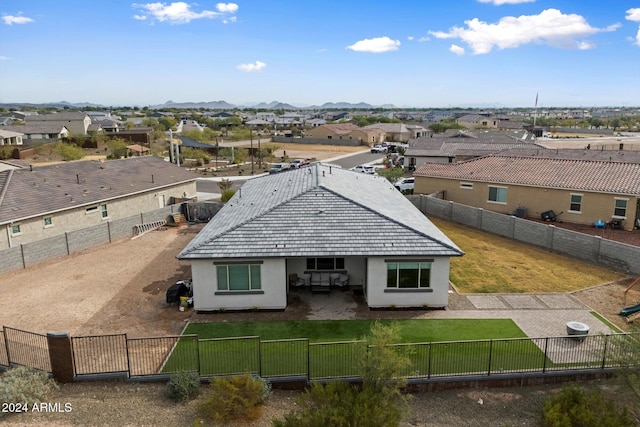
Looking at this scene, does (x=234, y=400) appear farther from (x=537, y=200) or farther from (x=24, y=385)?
(x=537, y=200)

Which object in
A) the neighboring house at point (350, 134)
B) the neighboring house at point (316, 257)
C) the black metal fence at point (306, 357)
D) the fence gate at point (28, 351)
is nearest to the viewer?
the black metal fence at point (306, 357)

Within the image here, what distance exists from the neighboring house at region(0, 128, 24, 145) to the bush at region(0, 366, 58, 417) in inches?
3114

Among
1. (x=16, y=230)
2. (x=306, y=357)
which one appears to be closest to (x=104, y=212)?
(x=16, y=230)

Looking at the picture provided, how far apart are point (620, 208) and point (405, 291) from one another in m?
21.7

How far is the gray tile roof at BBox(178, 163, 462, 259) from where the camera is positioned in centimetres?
1988

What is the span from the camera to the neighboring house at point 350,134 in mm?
106375

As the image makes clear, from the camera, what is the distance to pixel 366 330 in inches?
734

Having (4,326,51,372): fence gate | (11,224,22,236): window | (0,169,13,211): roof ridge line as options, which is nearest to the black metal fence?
(4,326,51,372): fence gate

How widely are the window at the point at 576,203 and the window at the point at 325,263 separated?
2164 centimetres

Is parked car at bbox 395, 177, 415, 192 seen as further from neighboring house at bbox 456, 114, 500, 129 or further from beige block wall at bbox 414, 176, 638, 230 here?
neighboring house at bbox 456, 114, 500, 129

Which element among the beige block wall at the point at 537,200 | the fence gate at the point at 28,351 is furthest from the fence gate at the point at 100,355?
the beige block wall at the point at 537,200

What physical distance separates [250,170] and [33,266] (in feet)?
138

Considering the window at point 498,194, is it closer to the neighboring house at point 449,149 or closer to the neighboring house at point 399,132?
the neighboring house at point 449,149

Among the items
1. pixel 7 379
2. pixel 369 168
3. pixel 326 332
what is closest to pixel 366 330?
pixel 326 332
